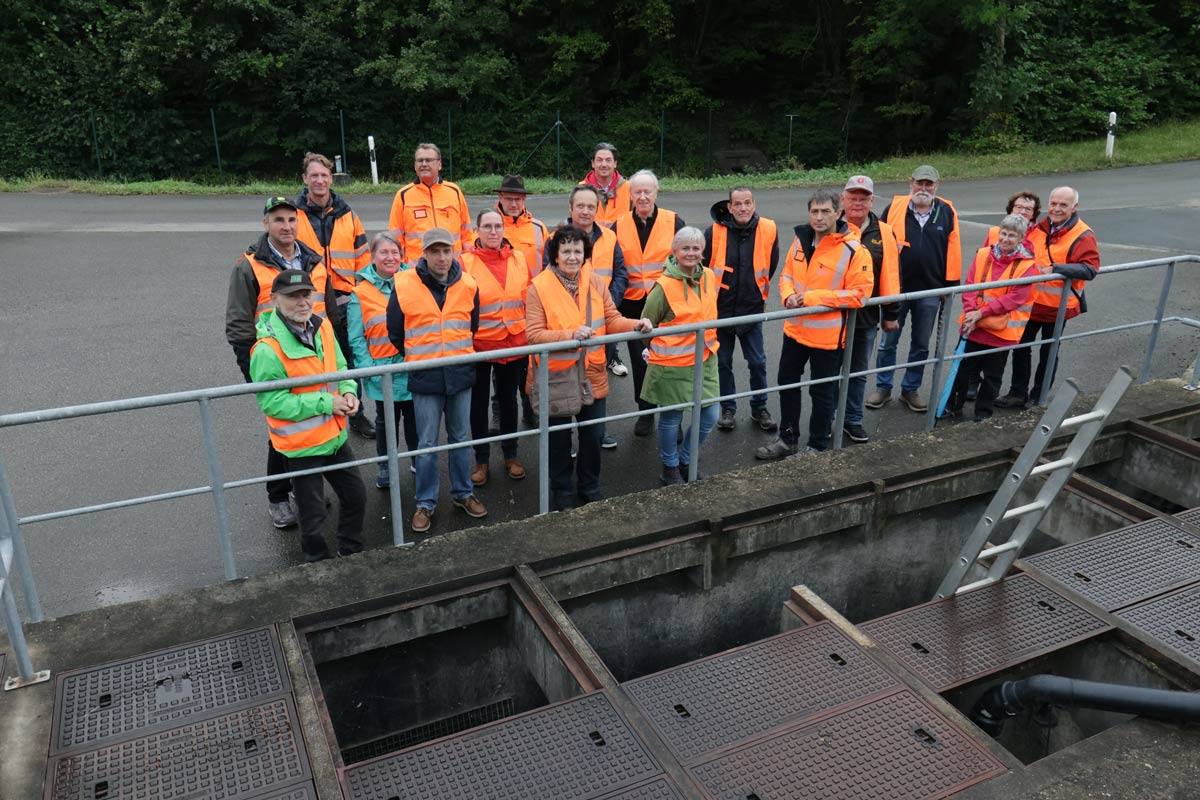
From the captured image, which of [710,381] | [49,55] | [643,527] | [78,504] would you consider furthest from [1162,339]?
[49,55]

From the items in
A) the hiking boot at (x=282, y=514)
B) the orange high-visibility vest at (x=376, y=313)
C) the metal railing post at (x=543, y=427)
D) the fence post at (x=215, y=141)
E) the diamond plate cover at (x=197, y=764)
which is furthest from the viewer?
the fence post at (x=215, y=141)

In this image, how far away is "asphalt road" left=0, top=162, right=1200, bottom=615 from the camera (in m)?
5.92

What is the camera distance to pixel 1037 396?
8109mm

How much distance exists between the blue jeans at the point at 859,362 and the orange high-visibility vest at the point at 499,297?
8.14 ft

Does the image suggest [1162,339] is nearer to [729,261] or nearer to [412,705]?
[729,261]

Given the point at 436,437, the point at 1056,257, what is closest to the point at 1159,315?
the point at 1056,257

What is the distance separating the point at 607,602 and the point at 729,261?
128 inches

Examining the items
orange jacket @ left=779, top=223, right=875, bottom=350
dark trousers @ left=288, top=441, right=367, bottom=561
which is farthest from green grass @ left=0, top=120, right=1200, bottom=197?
dark trousers @ left=288, top=441, right=367, bottom=561

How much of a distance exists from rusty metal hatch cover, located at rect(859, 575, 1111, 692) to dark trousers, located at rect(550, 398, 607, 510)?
7.26 feet

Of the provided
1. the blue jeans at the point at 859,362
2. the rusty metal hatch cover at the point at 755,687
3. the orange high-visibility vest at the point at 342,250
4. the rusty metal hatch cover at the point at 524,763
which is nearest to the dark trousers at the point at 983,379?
the blue jeans at the point at 859,362

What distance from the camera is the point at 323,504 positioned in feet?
17.6

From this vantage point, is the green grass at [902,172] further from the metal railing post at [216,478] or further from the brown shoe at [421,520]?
the metal railing post at [216,478]

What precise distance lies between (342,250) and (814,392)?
3.74m

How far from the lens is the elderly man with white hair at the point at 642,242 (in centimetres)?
Result: 750
